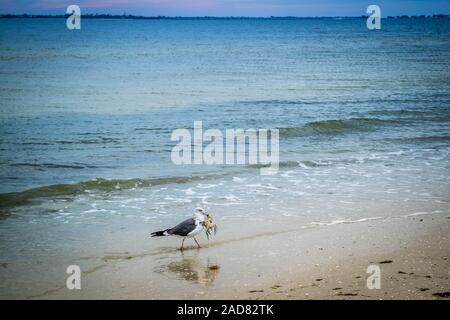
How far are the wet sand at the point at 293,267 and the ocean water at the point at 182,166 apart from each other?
1.58 feet

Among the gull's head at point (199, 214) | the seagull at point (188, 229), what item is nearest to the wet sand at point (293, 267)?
the seagull at point (188, 229)

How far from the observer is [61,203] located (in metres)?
11.4

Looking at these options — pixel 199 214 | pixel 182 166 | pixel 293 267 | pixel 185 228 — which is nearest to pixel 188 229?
pixel 185 228

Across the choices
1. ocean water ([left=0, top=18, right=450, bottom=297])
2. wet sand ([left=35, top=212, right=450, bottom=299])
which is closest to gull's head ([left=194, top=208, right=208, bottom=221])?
wet sand ([left=35, top=212, right=450, bottom=299])

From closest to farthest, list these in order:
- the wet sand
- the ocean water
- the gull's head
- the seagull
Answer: the wet sand → the seagull → the gull's head → the ocean water

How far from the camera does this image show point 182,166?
14.5 m

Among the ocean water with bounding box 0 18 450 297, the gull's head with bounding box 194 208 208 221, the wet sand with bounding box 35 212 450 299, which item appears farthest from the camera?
the ocean water with bounding box 0 18 450 297

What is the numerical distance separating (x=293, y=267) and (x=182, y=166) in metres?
7.27

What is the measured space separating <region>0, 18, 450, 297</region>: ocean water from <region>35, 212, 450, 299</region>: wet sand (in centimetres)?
48

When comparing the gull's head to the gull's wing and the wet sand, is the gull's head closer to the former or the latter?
the gull's wing

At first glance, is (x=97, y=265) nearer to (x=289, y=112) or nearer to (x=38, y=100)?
(x=289, y=112)

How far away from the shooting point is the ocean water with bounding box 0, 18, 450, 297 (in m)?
9.53

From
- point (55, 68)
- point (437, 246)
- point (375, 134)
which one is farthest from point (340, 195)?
point (55, 68)

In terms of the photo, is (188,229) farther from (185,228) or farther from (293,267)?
(293,267)
